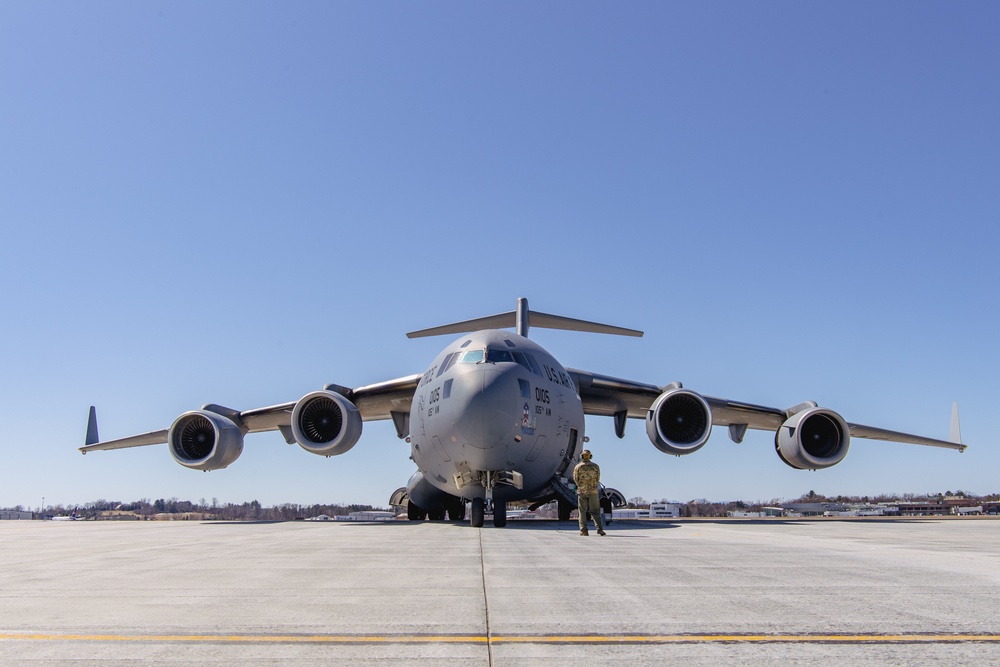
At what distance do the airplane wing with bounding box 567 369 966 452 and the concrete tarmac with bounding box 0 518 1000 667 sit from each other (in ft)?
49.8

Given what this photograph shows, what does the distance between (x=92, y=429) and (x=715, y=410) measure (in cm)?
2124

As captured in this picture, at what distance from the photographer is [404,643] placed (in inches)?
135

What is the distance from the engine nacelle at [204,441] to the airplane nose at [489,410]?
9.49 metres

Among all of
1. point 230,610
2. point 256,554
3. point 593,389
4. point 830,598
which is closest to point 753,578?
point 830,598

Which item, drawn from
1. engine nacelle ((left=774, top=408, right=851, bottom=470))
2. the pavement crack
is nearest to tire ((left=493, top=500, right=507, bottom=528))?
the pavement crack

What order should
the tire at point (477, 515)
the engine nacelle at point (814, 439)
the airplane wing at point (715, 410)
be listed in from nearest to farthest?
1. the tire at point (477, 515)
2. the engine nacelle at point (814, 439)
3. the airplane wing at point (715, 410)

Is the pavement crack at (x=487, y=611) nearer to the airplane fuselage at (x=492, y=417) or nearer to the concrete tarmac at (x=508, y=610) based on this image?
the concrete tarmac at (x=508, y=610)

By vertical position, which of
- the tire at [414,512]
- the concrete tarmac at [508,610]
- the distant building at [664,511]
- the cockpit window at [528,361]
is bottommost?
the distant building at [664,511]

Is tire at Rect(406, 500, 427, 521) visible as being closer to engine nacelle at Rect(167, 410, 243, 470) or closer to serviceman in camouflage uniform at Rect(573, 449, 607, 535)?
engine nacelle at Rect(167, 410, 243, 470)

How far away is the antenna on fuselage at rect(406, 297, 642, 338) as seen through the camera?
26875 millimetres

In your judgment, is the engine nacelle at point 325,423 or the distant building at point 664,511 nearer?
the engine nacelle at point 325,423

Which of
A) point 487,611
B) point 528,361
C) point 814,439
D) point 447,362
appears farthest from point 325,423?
point 487,611

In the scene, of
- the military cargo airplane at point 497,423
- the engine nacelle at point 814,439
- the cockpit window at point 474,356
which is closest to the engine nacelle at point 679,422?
the military cargo airplane at point 497,423

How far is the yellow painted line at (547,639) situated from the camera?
11.2ft
